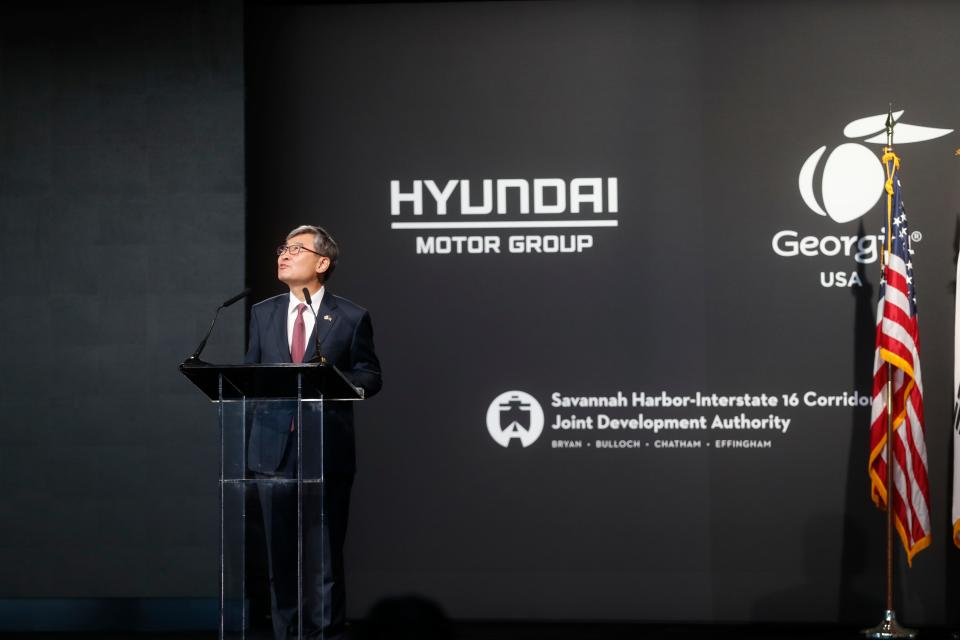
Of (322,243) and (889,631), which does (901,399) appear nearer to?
(889,631)

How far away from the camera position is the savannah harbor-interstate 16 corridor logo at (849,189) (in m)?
5.59

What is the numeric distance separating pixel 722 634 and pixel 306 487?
9.05 ft

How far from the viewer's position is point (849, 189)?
18.4 feet

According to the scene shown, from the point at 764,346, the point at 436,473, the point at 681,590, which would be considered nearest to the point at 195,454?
the point at 436,473

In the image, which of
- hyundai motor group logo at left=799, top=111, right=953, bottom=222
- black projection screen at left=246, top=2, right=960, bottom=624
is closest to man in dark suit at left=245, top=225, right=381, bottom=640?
black projection screen at left=246, top=2, right=960, bottom=624

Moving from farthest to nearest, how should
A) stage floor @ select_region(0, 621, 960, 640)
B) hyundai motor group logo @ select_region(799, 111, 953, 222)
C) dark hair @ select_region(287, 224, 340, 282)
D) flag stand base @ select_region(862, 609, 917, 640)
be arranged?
hyundai motor group logo @ select_region(799, 111, 953, 222) < stage floor @ select_region(0, 621, 960, 640) < flag stand base @ select_region(862, 609, 917, 640) < dark hair @ select_region(287, 224, 340, 282)

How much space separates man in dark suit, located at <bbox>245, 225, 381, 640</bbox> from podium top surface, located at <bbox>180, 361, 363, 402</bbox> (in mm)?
50

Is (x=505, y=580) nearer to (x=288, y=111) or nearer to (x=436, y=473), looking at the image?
(x=436, y=473)

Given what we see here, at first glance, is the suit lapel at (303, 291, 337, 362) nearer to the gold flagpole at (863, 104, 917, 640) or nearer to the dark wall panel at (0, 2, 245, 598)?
the dark wall panel at (0, 2, 245, 598)

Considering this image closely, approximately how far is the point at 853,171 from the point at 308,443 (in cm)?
350

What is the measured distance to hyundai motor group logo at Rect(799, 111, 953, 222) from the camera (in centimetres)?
559

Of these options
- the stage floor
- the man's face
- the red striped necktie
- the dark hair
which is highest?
the dark hair

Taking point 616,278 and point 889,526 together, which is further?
point 616,278

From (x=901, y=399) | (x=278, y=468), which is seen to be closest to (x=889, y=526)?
(x=901, y=399)
